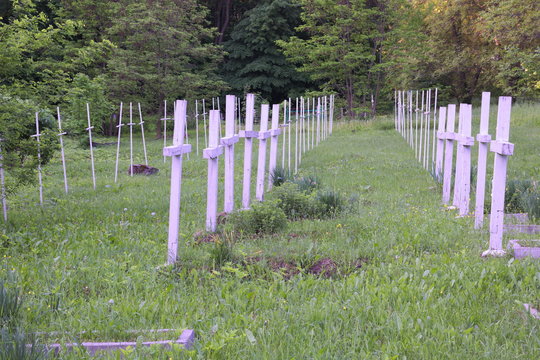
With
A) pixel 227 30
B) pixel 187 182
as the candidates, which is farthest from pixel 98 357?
pixel 227 30

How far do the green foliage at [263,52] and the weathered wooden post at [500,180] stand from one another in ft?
115

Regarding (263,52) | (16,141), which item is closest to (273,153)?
(16,141)

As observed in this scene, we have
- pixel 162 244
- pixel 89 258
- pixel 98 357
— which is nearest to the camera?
pixel 98 357

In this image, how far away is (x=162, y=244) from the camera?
229 inches

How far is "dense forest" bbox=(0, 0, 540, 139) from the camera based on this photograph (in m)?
23.9

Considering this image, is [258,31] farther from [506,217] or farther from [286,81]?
[506,217]

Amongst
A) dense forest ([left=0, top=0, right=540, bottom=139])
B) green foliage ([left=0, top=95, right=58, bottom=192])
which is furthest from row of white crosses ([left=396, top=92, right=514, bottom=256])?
dense forest ([left=0, top=0, right=540, bottom=139])

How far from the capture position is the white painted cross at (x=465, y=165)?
695cm

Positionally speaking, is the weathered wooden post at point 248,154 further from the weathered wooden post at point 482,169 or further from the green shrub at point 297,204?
the weathered wooden post at point 482,169

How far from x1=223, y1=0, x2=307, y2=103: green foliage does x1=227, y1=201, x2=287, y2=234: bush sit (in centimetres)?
3431

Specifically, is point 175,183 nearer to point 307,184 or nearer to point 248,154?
point 248,154

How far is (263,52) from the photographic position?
42.9m

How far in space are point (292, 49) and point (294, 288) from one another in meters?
35.9

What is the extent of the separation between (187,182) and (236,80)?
31422 mm
